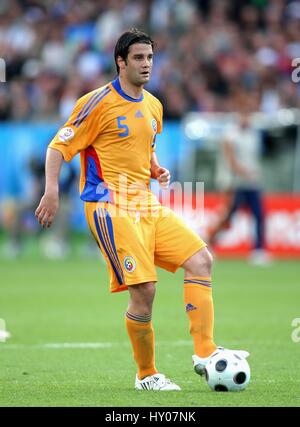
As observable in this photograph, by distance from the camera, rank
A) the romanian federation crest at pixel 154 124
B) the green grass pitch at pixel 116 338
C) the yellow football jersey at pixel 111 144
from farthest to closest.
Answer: the romanian federation crest at pixel 154 124 < the yellow football jersey at pixel 111 144 < the green grass pitch at pixel 116 338

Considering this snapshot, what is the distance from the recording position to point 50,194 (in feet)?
22.5

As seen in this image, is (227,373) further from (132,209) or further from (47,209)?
(47,209)

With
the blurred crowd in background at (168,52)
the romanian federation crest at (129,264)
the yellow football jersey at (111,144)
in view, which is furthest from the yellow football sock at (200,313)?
the blurred crowd in background at (168,52)

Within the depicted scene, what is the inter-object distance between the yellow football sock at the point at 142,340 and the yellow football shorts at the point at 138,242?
0.25 m

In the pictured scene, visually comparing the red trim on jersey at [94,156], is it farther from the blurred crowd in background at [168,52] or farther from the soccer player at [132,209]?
the blurred crowd in background at [168,52]

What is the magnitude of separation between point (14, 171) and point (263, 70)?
5.92 metres

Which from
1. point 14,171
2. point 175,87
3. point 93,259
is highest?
point 175,87

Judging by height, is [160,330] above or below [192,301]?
below

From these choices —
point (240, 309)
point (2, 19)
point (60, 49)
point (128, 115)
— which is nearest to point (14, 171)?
point (60, 49)

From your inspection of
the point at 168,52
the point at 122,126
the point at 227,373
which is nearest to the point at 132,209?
the point at 122,126

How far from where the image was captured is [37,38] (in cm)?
2534

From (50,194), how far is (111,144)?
1.99 feet

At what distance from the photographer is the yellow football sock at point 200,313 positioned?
22.9 ft

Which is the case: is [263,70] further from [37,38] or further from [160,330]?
[160,330]
